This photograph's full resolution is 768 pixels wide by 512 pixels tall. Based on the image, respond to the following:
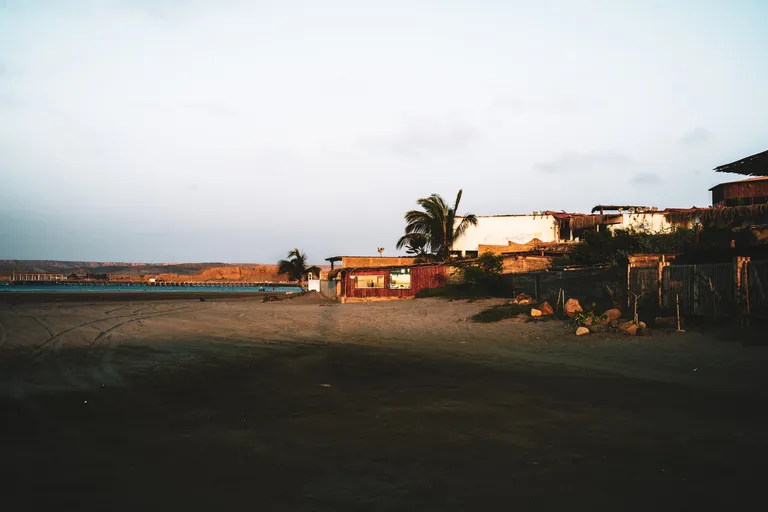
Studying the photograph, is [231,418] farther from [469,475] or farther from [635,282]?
[635,282]

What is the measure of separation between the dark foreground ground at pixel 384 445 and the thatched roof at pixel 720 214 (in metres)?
28.4

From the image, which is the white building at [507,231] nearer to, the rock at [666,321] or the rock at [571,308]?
the rock at [571,308]

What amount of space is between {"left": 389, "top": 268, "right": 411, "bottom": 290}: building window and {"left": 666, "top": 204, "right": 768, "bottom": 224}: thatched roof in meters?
18.7

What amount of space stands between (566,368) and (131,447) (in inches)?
366

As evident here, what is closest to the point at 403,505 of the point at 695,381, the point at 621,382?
the point at 621,382

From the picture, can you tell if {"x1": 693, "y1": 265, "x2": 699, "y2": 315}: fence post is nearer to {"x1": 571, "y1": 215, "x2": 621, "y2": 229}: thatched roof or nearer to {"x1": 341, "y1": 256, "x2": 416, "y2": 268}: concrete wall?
{"x1": 571, "y1": 215, "x2": 621, "y2": 229}: thatched roof

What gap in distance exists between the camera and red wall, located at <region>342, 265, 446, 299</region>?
38.8 meters

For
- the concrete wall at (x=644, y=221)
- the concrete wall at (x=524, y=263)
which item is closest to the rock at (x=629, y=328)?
the concrete wall at (x=524, y=263)

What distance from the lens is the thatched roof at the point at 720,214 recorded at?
33.7m

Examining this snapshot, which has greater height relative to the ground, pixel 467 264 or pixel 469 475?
pixel 467 264

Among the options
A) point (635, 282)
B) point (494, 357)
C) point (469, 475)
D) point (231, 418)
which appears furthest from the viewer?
point (635, 282)

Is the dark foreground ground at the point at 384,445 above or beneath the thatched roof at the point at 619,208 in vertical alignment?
beneath

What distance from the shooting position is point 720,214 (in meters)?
35.6

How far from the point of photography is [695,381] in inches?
438
